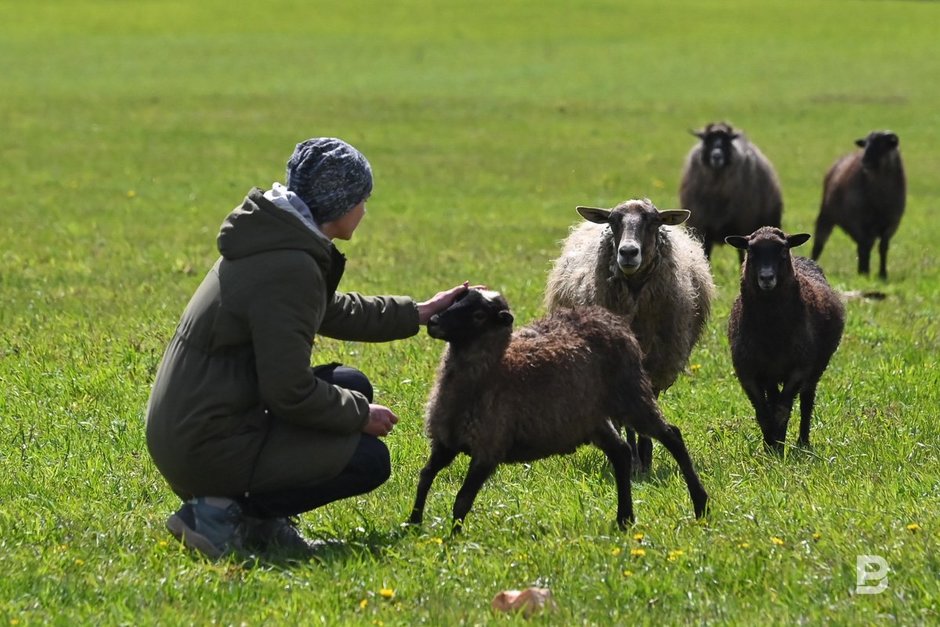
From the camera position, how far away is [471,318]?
6148mm

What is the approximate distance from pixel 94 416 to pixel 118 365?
1394 mm

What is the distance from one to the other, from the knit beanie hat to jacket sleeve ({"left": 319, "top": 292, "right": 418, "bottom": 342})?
64 centimetres

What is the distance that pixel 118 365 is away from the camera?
9617 mm

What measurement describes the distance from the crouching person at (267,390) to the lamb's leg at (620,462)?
1032 millimetres

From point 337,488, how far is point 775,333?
3.44 metres

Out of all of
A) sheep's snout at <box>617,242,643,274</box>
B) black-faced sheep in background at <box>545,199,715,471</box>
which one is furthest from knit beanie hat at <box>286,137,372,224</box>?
black-faced sheep in background at <box>545,199,715,471</box>

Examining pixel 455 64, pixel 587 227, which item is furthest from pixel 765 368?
pixel 455 64

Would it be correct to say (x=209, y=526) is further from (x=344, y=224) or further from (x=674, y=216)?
(x=674, y=216)

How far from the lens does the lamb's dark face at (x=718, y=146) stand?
1753cm

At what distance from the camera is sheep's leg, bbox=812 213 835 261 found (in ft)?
57.3

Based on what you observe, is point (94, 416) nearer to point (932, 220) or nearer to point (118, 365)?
point (118, 365)

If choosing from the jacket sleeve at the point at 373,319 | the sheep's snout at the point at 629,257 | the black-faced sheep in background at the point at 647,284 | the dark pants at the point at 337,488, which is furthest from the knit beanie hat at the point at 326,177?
the black-faced sheep in background at the point at 647,284

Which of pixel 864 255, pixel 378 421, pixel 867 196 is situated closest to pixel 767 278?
pixel 378 421

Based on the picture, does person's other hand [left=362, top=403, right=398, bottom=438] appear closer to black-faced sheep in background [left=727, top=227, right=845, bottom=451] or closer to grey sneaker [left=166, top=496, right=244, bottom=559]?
grey sneaker [left=166, top=496, right=244, bottom=559]
